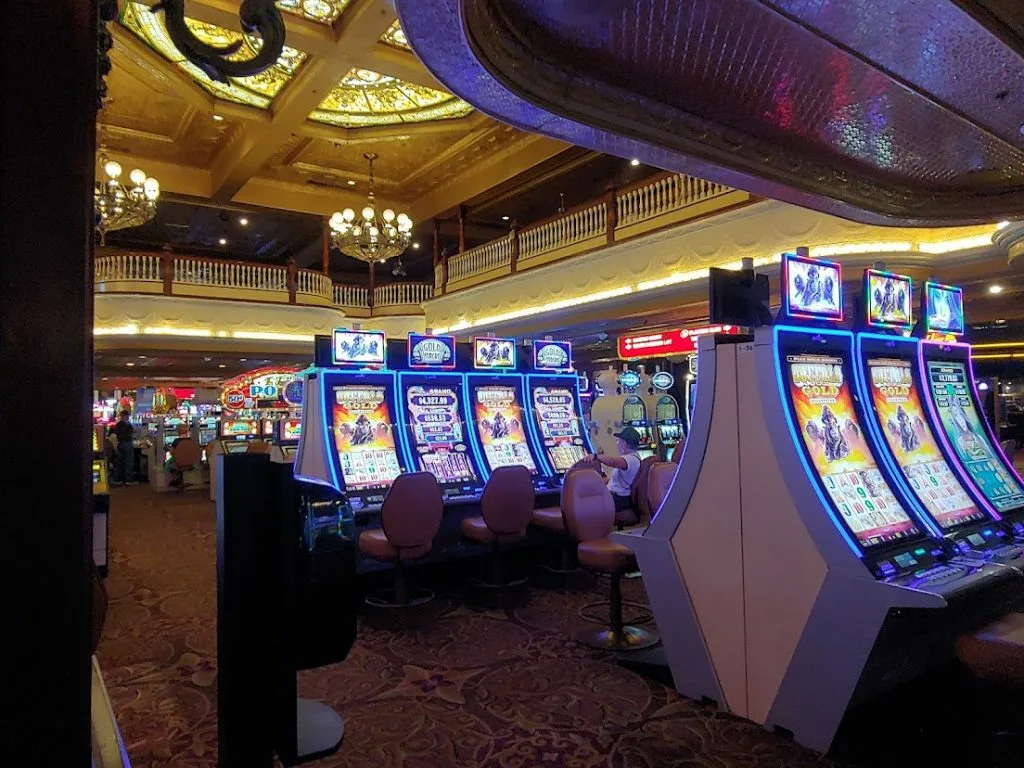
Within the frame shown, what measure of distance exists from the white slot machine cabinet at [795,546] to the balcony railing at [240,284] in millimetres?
10809

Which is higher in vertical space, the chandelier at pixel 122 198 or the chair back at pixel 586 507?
the chandelier at pixel 122 198

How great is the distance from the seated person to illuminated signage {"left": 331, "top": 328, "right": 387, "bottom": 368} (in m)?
1.74

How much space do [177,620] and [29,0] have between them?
4368mm

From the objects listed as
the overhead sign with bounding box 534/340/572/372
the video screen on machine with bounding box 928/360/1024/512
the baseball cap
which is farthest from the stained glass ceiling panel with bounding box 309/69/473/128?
the video screen on machine with bounding box 928/360/1024/512

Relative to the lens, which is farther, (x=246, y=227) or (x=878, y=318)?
(x=246, y=227)

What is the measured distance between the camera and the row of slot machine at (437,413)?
4.79m

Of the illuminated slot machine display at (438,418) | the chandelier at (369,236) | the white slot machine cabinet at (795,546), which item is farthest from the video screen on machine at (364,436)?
the chandelier at (369,236)

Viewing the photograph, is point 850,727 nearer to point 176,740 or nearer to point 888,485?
point 888,485

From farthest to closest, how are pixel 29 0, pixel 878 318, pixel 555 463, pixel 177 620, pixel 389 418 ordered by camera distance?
pixel 555 463 → pixel 389 418 → pixel 177 620 → pixel 878 318 → pixel 29 0

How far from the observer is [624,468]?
4770 millimetres

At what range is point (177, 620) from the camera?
4211 mm

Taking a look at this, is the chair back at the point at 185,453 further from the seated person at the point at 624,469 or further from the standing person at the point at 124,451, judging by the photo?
the seated person at the point at 624,469

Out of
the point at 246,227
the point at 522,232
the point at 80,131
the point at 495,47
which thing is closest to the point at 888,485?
the point at 495,47

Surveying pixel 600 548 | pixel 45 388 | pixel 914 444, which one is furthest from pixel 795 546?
pixel 45 388
